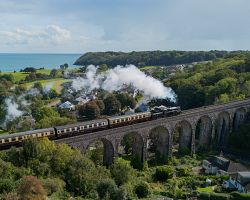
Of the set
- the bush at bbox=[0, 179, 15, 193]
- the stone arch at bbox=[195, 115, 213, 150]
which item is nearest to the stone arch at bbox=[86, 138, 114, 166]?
the bush at bbox=[0, 179, 15, 193]

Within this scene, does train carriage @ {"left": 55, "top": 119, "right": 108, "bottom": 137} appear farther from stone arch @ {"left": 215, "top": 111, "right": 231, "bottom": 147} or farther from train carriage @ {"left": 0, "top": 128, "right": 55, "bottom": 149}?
stone arch @ {"left": 215, "top": 111, "right": 231, "bottom": 147}

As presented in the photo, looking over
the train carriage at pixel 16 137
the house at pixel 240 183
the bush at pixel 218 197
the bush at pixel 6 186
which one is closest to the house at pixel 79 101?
the train carriage at pixel 16 137

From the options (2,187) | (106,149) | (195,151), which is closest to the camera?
(2,187)

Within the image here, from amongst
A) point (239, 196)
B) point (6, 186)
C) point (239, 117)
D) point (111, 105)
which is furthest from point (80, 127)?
point (111, 105)

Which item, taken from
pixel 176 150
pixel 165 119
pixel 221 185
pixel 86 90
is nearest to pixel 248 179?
pixel 221 185

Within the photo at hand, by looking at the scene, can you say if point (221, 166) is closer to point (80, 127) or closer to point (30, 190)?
point (80, 127)

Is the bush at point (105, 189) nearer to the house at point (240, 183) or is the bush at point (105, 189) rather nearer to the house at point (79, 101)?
the house at point (240, 183)

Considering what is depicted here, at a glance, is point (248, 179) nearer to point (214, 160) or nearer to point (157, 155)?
point (214, 160)
